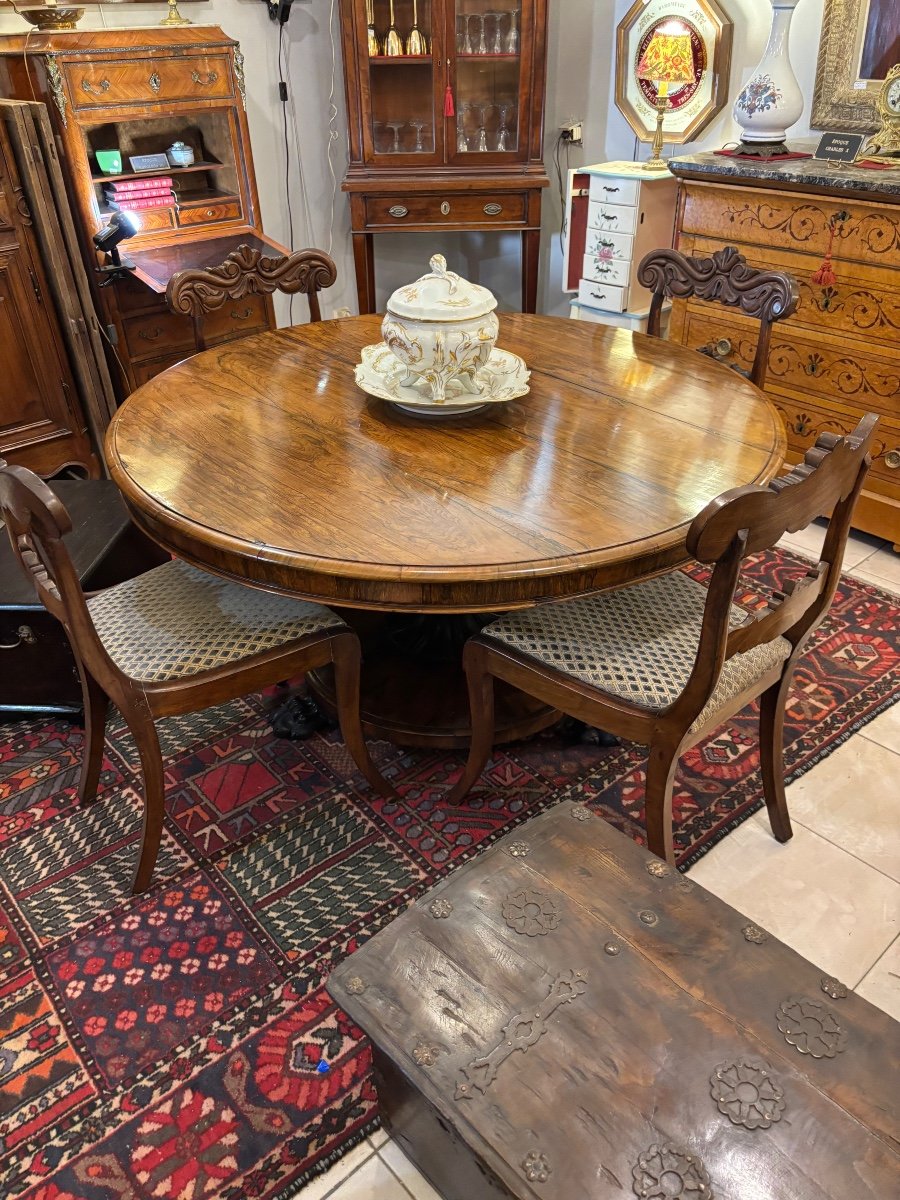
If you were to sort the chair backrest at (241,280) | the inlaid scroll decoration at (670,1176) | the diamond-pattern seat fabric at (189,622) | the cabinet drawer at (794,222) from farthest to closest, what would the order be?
the cabinet drawer at (794,222) < the chair backrest at (241,280) < the diamond-pattern seat fabric at (189,622) < the inlaid scroll decoration at (670,1176)

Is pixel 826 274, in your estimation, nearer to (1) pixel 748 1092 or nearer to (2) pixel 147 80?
(2) pixel 147 80

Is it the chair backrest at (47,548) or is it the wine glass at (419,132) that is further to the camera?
the wine glass at (419,132)

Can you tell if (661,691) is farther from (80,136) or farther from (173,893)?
(80,136)

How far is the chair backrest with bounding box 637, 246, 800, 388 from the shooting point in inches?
80.1

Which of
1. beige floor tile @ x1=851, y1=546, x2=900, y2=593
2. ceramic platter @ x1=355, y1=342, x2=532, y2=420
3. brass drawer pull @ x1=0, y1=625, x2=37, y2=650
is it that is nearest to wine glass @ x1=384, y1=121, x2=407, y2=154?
ceramic platter @ x1=355, y1=342, x2=532, y2=420

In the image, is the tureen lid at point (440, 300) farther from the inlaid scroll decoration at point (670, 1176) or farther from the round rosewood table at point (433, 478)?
the inlaid scroll decoration at point (670, 1176)

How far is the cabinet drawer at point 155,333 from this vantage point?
9.84 ft

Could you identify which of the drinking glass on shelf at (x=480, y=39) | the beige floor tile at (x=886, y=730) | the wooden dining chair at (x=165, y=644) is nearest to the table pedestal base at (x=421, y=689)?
the wooden dining chair at (x=165, y=644)

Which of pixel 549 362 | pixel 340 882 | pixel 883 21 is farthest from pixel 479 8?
pixel 340 882

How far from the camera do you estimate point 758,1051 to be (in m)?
1.04

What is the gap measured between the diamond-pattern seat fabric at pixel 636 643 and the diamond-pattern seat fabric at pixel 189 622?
0.40 m

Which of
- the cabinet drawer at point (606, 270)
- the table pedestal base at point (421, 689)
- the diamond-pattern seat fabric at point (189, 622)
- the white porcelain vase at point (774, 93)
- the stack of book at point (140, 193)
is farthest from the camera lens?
the cabinet drawer at point (606, 270)

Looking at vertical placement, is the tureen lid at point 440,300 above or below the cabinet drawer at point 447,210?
above

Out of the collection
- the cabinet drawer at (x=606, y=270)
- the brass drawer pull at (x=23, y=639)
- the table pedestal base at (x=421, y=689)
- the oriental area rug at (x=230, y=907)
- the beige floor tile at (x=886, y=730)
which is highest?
the cabinet drawer at (x=606, y=270)
